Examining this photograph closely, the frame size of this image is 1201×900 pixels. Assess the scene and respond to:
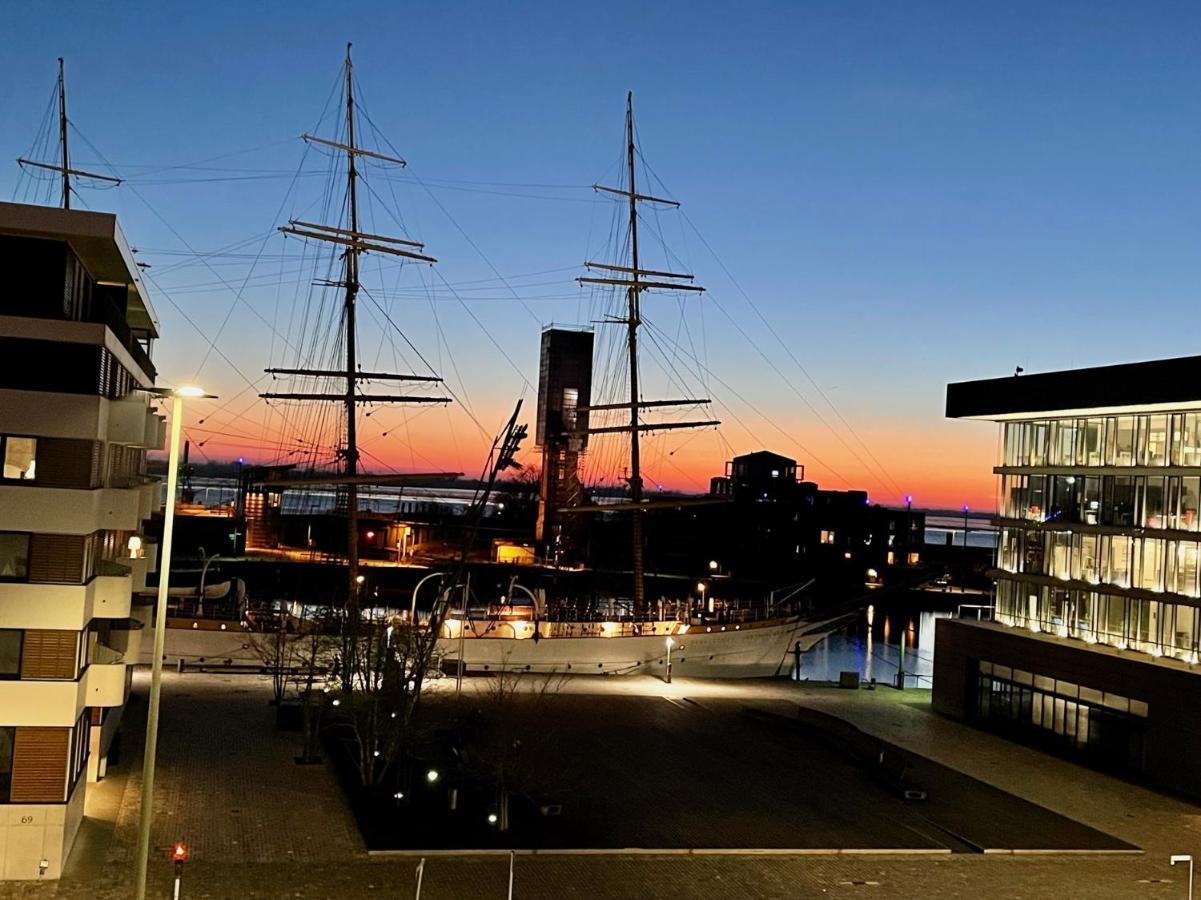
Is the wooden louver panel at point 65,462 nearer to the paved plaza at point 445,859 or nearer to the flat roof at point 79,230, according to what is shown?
the flat roof at point 79,230

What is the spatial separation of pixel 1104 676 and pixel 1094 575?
128 inches

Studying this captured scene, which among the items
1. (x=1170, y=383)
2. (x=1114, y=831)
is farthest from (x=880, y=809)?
(x=1170, y=383)

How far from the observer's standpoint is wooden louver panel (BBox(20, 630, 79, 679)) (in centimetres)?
1747

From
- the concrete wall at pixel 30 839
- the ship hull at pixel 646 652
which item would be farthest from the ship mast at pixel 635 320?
the concrete wall at pixel 30 839

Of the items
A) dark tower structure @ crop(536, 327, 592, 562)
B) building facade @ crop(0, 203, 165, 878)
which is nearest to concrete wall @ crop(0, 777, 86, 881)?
building facade @ crop(0, 203, 165, 878)

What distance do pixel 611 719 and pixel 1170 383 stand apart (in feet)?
57.1

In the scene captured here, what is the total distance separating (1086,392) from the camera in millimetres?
31281

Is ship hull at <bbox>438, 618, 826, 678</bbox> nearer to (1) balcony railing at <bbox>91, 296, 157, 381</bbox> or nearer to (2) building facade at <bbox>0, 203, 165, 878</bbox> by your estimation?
(1) balcony railing at <bbox>91, 296, 157, 381</bbox>

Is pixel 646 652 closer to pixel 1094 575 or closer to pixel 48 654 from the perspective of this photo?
pixel 1094 575

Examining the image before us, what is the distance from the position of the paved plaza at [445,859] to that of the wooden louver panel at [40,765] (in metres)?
1.28

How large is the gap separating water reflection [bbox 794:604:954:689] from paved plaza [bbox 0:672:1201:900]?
24.5 metres

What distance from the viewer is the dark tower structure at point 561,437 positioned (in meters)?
87.4

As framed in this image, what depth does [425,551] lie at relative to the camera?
292 feet

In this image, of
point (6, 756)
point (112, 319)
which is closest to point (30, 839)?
point (6, 756)
